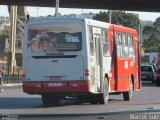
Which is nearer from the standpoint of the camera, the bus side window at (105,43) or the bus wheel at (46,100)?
the bus wheel at (46,100)

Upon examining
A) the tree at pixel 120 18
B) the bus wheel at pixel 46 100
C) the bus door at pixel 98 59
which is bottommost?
the bus wheel at pixel 46 100

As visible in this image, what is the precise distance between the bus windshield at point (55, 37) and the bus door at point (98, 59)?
4.17ft

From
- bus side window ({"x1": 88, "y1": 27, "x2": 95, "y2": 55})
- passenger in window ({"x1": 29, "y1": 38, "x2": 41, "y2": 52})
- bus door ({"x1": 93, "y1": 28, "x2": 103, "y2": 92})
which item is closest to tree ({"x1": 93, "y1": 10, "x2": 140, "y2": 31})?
bus door ({"x1": 93, "y1": 28, "x2": 103, "y2": 92})

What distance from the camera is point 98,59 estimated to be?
2400 centimetres

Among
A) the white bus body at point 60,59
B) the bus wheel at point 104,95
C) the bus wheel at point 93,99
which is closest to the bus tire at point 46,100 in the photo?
the white bus body at point 60,59

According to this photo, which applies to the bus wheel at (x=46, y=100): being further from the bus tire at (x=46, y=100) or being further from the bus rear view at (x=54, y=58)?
the bus rear view at (x=54, y=58)

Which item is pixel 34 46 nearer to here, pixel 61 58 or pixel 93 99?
pixel 61 58

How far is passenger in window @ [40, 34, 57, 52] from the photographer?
2279 cm

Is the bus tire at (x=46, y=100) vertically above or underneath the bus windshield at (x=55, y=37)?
underneath

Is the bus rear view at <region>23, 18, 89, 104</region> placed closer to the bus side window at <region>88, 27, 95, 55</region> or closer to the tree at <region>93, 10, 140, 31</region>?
the bus side window at <region>88, 27, 95, 55</region>

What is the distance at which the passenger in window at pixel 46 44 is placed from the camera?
22792 millimetres

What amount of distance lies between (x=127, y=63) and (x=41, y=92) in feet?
21.8

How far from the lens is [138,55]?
101ft

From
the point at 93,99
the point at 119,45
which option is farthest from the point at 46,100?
the point at 119,45
